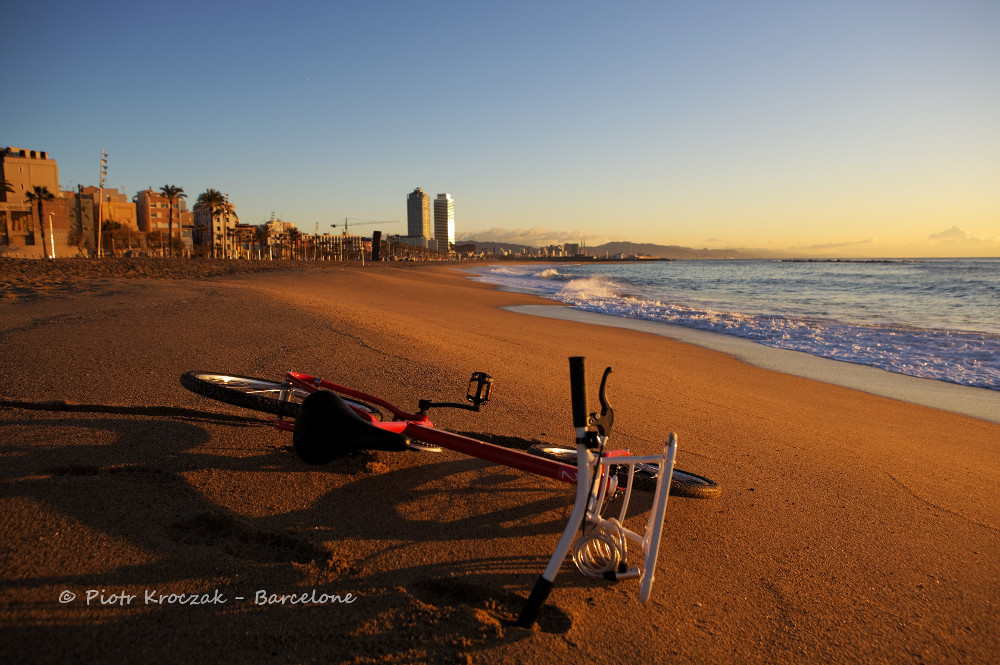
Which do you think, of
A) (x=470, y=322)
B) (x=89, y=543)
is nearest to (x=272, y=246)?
(x=470, y=322)

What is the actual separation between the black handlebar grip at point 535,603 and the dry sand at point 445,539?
7 cm

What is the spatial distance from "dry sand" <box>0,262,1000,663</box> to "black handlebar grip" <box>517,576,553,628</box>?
0.24 ft

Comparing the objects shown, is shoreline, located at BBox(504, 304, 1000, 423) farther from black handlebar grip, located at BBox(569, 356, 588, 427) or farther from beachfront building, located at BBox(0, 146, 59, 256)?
beachfront building, located at BBox(0, 146, 59, 256)

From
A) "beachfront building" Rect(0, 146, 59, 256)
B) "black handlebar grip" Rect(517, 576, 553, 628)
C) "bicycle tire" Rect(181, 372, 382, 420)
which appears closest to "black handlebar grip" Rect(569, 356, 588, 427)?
"black handlebar grip" Rect(517, 576, 553, 628)

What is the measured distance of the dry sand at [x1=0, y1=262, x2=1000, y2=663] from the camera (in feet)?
7.90

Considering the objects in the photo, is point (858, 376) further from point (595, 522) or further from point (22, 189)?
point (22, 189)

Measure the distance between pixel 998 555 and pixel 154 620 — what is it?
197 inches

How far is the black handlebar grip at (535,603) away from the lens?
7.87 ft

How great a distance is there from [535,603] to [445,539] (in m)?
0.89

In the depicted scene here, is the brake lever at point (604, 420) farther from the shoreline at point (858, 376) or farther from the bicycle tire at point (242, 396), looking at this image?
the shoreline at point (858, 376)

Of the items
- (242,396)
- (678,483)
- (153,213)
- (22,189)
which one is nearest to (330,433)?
(242,396)

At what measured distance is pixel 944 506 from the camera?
4.11 m

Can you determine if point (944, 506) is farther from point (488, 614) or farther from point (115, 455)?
point (115, 455)

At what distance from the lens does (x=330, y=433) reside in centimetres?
276
